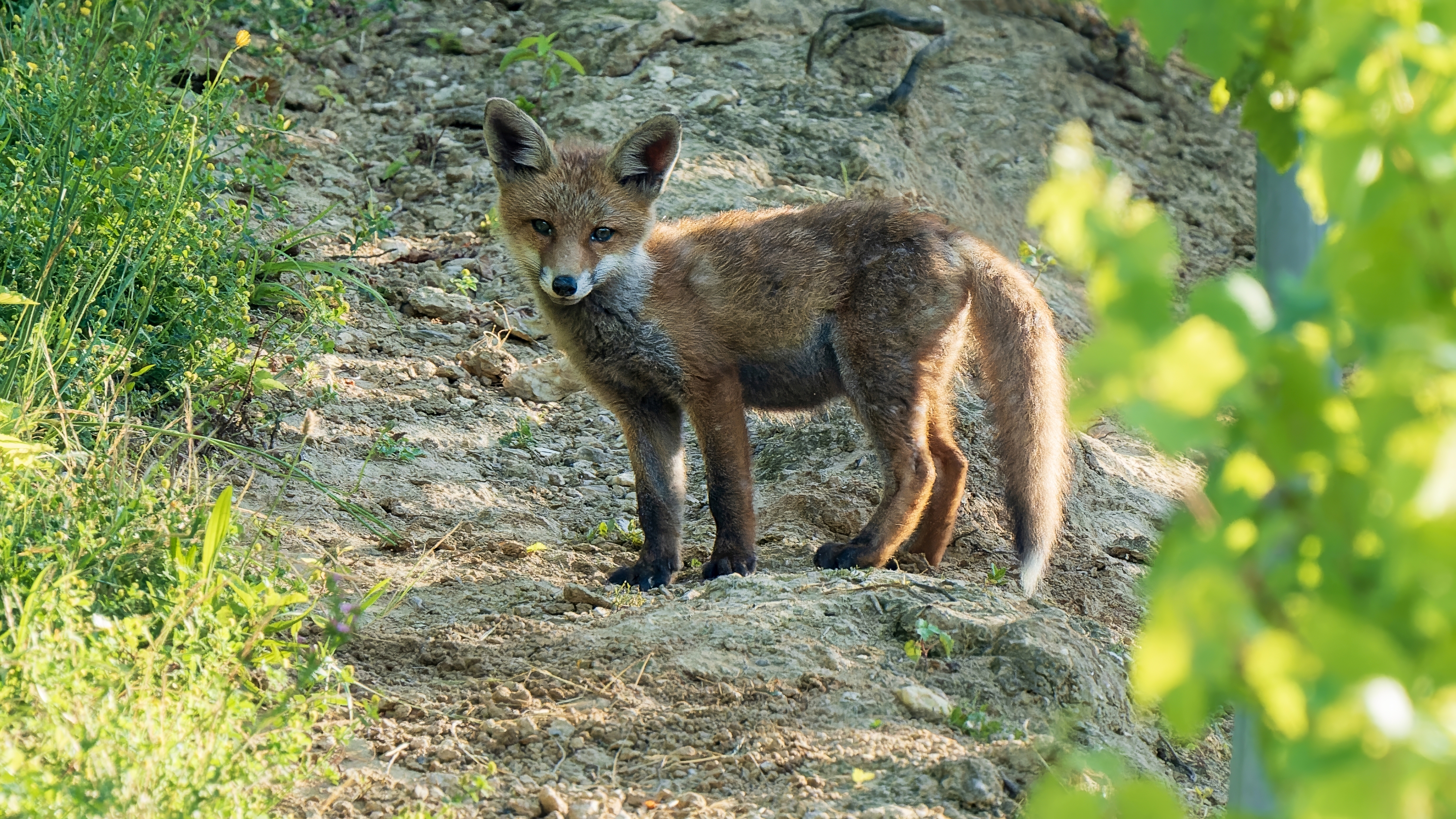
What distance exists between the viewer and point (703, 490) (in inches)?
220

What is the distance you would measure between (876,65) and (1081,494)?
3972mm

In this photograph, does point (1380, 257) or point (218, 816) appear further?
point (218, 816)

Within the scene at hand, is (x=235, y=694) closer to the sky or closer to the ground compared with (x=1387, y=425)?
closer to the ground

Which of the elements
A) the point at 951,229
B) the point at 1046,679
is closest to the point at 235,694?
the point at 1046,679

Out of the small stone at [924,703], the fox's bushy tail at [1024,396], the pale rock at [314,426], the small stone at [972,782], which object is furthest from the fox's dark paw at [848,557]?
the pale rock at [314,426]

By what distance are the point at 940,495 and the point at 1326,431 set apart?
12.3 ft

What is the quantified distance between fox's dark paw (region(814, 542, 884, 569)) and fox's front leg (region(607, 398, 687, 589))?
1.87ft

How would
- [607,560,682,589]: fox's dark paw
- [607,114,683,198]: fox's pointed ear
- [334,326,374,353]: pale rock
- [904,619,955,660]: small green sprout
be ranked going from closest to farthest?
1. [904,619,955,660]: small green sprout
2. [607,560,682,589]: fox's dark paw
3. [607,114,683,198]: fox's pointed ear
4. [334,326,374,353]: pale rock

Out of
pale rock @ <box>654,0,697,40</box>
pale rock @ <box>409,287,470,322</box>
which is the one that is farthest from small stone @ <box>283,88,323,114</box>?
pale rock @ <box>654,0,697,40</box>

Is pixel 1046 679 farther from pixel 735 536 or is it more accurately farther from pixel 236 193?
pixel 236 193

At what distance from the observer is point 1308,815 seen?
81 centimetres

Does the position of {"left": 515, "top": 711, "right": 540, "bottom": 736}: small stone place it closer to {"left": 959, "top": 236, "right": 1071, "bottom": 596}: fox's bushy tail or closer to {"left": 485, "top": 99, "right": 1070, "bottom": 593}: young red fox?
{"left": 485, "top": 99, "right": 1070, "bottom": 593}: young red fox

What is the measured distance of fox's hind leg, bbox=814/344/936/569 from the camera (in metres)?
4.42

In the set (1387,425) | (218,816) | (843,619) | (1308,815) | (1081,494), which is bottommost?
(1081,494)
